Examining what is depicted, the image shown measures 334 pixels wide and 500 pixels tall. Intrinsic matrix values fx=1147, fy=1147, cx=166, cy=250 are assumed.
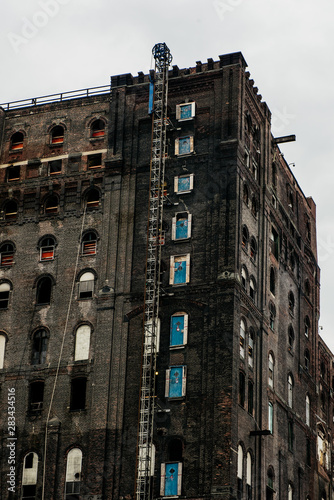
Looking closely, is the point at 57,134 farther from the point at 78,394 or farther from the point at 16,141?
the point at 78,394

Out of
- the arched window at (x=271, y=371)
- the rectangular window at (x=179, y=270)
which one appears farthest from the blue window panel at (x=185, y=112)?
the arched window at (x=271, y=371)

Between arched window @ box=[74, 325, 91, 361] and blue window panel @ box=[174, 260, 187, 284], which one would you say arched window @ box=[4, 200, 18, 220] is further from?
blue window panel @ box=[174, 260, 187, 284]

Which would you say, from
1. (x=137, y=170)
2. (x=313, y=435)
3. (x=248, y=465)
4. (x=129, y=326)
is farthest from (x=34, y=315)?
(x=313, y=435)

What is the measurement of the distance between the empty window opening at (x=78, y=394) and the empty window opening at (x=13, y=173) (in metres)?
17.5

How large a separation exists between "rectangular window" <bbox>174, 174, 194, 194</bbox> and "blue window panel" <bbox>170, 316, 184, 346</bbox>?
9.48 meters

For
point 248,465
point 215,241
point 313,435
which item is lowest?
point 248,465

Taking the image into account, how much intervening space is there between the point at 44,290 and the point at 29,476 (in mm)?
13096

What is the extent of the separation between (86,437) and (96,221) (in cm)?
1562

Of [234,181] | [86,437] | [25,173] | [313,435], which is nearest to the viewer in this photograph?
[86,437]

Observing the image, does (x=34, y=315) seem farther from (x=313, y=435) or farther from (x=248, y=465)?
(x=313, y=435)

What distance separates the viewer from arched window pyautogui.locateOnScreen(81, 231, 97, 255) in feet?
260

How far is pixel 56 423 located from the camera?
74.1 metres

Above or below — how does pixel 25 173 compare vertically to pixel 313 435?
above

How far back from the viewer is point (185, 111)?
82000mm
